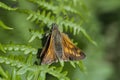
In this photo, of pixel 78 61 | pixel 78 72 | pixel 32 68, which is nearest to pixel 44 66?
pixel 32 68

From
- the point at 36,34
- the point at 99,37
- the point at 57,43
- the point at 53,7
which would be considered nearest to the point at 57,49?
the point at 57,43

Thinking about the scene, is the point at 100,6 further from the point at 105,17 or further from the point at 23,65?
the point at 23,65

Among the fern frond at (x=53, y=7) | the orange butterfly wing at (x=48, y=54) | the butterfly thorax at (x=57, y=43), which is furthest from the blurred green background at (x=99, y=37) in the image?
the orange butterfly wing at (x=48, y=54)

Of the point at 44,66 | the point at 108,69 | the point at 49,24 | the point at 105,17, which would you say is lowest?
the point at 108,69

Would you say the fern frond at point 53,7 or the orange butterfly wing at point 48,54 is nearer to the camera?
the orange butterfly wing at point 48,54

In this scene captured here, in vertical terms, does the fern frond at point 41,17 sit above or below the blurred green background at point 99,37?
above

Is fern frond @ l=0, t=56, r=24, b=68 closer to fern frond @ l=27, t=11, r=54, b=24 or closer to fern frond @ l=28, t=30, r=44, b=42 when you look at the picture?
fern frond @ l=28, t=30, r=44, b=42

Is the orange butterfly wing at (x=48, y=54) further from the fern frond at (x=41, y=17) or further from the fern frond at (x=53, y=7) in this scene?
the fern frond at (x=53, y=7)

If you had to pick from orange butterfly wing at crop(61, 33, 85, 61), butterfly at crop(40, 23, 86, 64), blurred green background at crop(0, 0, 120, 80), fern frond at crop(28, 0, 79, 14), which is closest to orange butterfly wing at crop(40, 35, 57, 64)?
butterfly at crop(40, 23, 86, 64)

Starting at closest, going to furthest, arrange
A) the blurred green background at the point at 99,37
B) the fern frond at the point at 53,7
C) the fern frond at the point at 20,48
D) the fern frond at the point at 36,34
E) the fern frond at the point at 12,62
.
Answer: the fern frond at the point at 12,62 < the fern frond at the point at 20,48 < the fern frond at the point at 36,34 < the fern frond at the point at 53,7 < the blurred green background at the point at 99,37
